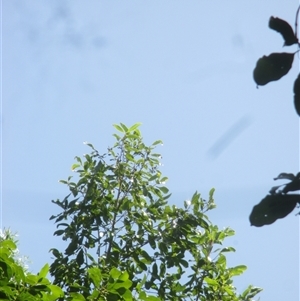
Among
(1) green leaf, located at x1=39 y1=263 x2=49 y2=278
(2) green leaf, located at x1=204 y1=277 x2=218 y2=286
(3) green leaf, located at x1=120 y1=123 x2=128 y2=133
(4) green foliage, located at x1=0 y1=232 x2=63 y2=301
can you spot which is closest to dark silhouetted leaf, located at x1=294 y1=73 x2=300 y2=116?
(4) green foliage, located at x1=0 y1=232 x2=63 y2=301

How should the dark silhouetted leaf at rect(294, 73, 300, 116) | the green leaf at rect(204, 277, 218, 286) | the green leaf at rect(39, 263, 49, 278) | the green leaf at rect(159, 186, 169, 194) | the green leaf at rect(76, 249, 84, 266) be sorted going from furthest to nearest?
the green leaf at rect(159, 186, 169, 194) → the green leaf at rect(76, 249, 84, 266) → the green leaf at rect(204, 277, 218, 286) → the green leaf at rect(39, 263, 49, 278) → the dark silhouetted leaf at rect(294, 73, 300, 116)

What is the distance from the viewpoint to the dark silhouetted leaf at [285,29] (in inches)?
48.9

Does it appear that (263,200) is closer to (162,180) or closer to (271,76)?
(271,76)

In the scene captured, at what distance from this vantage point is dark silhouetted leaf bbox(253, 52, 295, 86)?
49.6 inches

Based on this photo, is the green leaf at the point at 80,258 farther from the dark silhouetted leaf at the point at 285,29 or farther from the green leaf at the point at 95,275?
the dark silhouetted leaf at the point at 285,29

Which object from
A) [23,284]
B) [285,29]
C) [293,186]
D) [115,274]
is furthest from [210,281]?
[285,29]

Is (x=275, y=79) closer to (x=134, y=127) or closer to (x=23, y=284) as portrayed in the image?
(x=23, y=284)

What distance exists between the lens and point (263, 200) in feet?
4.13

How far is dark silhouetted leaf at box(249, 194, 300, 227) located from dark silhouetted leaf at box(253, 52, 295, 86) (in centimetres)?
26

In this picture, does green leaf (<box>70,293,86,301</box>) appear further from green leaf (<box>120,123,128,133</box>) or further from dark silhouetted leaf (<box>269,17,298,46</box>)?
dark silhouetted leaf (<box>269,17,298,46</box>)

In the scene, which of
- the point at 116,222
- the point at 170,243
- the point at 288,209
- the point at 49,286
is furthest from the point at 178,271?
the point at 288,209

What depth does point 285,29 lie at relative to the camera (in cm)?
126

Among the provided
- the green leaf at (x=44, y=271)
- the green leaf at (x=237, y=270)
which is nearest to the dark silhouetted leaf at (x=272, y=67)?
the green leaf at (x=44, y=271)

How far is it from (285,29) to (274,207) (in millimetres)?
401
